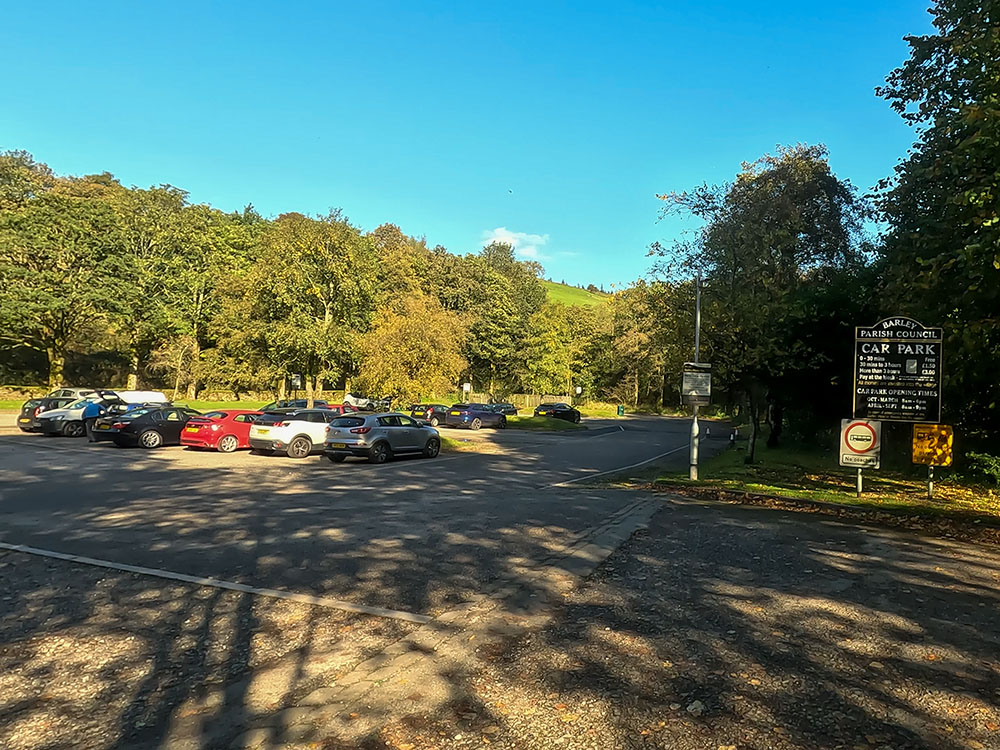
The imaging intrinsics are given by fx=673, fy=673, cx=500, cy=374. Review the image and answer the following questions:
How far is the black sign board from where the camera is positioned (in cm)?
1263

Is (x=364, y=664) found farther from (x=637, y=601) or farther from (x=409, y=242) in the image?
(x=409, y=242)

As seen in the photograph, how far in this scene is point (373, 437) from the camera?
20.6 m

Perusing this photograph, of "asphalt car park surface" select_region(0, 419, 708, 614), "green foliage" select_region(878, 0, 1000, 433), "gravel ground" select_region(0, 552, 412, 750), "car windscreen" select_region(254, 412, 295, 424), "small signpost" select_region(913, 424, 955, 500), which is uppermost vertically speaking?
"green foliage" select_region(878, 0, 1000, 433)

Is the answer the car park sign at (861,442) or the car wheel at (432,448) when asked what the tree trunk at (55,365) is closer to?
the car wheel at (432,448)

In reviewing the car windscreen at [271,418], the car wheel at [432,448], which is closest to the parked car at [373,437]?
the car wheel at [432,448]

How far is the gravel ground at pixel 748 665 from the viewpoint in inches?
145

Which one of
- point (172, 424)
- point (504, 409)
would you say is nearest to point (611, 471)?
point (172, 424)

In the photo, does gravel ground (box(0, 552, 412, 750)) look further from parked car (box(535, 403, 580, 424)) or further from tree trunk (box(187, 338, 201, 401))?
tree trunk (box(187, 338, 201, 401))

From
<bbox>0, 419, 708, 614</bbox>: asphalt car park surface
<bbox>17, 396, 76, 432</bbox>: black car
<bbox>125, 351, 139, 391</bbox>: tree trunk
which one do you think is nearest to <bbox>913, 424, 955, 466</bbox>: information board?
<bbox>0, 419, 708, 614</bbox>: asphalt car park surface

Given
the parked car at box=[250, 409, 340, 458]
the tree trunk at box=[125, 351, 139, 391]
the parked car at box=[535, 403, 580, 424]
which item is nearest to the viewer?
the parked car at box=[250, 409, 340, 458]

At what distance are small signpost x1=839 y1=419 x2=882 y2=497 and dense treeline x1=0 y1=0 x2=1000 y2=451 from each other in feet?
5.61

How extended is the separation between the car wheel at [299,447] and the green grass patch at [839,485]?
37.4 ft

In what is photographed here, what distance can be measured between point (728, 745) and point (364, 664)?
8.01 ft

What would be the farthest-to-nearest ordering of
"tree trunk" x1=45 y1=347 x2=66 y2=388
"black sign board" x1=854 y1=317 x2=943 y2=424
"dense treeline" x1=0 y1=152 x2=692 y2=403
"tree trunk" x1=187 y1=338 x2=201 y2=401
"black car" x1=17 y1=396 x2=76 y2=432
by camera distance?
"tree trunk" x1=187 y1=338 x2=201 y2=401 < "tree trunk" x1=45 y1=347 x2=66 y2=388 < "dense treeline" x1=0 y1=152 x2=692 y2=403 < "black car" x1=17 y1=396 x2=76 y2=432 < "black sign board" x1=854 y1=317 x2=943 y2=424
